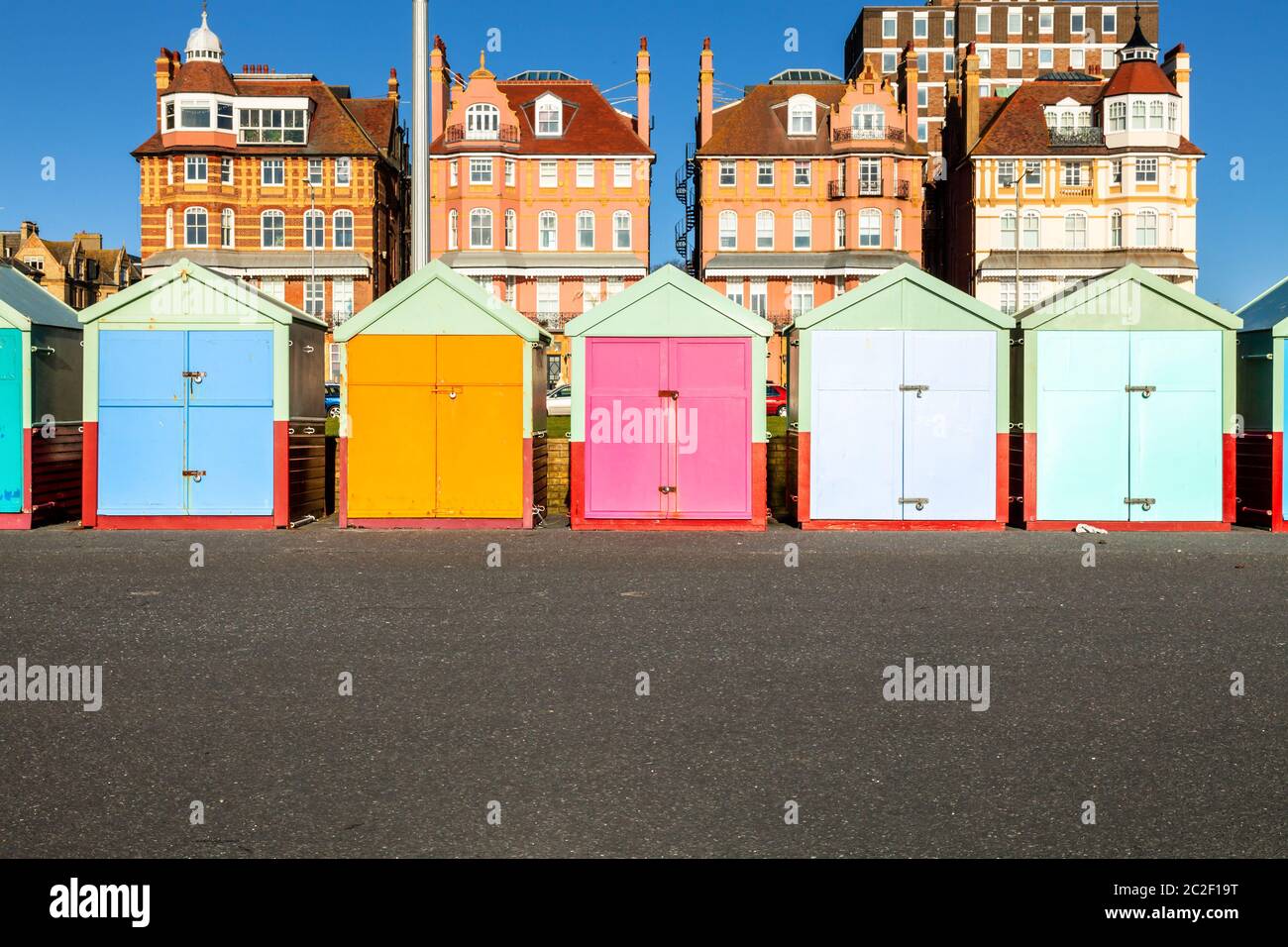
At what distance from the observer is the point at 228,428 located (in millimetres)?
16359

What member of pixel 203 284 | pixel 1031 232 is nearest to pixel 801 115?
pixel 1031 232

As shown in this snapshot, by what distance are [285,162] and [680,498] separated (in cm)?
5227

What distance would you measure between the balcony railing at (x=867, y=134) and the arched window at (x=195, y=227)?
29775 mm

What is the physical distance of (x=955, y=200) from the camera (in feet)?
226

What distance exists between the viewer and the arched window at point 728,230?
64.6 m

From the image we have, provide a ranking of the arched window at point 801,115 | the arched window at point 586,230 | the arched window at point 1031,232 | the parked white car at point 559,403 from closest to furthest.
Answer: the parked white car at point 559,403, the arched window at point 586,230, the arched window at point 1031,232, the arched window at point 801,115

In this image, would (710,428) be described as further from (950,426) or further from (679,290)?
(950,426)

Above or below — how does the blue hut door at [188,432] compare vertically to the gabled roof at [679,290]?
below

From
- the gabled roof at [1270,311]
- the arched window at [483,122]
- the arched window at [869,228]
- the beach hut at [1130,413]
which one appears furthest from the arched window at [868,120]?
the beach hut at [1130,413]

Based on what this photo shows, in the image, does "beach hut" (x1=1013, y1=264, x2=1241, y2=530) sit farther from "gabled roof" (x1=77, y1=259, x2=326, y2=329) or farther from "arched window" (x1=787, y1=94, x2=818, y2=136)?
"arched window" (x1=787, y1=94, x2=818, y2=136)

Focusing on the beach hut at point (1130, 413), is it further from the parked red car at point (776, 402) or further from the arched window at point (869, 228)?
the arched window at point (869, 228)

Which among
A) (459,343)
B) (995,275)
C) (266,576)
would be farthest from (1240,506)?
(995,275)

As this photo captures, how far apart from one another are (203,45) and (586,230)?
1993cm

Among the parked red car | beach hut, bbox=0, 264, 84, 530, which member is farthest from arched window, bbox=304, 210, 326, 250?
beach hut, bbox=0, 264, 84, 530
